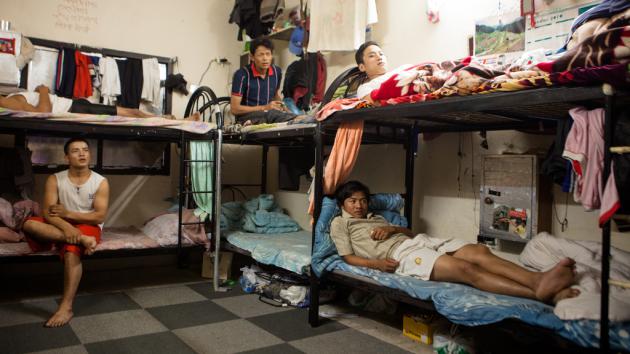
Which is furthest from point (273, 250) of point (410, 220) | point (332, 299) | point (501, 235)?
point (501, 235)

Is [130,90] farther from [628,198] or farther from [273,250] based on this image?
[628,198]

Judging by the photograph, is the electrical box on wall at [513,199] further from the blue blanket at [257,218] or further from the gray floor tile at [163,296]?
the gray floor tile at [163,296]

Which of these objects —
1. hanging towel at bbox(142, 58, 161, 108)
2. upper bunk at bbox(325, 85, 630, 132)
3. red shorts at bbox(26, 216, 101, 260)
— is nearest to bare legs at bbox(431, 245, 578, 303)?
upper bunk at bbox(325, 85, 630, 132)

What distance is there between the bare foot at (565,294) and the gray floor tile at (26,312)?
10.5 ft

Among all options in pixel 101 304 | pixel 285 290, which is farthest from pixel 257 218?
pixel 101 304

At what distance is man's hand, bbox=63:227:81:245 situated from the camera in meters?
3.32

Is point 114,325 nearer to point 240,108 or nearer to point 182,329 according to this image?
point 182,329

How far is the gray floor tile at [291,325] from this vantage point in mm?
3107

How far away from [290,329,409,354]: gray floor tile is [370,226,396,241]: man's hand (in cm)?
66

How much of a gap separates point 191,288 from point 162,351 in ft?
4.89

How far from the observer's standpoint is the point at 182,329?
3.14 m

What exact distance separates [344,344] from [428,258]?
29.9 inches

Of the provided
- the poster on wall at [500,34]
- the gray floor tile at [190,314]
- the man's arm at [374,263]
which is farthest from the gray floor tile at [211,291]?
the poster on wall at [500,34]

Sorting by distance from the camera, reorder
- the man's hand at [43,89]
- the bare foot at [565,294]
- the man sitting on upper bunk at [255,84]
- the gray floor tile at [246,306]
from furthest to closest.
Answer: the man sitting on upper bunk at [255,84] → the man's hand at [43,89] → the gray floor tile at [246,306] → the bare foot at [565,294]
